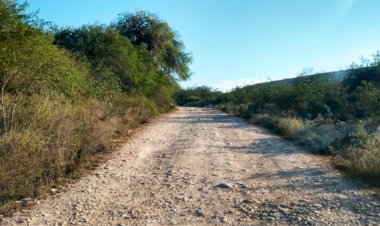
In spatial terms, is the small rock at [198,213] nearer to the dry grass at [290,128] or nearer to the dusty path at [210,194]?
the dusty path at [210,194]

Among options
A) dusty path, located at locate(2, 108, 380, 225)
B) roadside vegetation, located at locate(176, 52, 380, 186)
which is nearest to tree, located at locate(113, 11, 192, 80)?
roadside vegetation, located at locate(176, 52, 380, 186)

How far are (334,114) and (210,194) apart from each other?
21.0 metres

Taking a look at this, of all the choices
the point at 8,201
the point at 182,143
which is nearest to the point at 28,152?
the point at 8,201

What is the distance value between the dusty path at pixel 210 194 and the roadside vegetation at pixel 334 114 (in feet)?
2.72

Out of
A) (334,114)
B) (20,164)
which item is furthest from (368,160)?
(334,114)

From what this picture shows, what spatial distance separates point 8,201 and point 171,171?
12.5ft

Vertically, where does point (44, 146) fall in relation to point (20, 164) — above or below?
above

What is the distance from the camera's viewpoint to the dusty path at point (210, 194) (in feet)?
22.4

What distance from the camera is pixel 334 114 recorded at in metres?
27.4

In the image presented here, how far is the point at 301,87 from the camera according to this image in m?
30.8

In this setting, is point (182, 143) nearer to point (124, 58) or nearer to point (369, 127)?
point (369, 127)

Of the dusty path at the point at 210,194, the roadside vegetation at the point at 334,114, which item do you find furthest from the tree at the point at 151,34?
the dusty path at the point at 210,194

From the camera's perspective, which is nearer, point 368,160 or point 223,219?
point 223,219

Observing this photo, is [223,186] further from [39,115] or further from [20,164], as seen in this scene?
[39,115]
